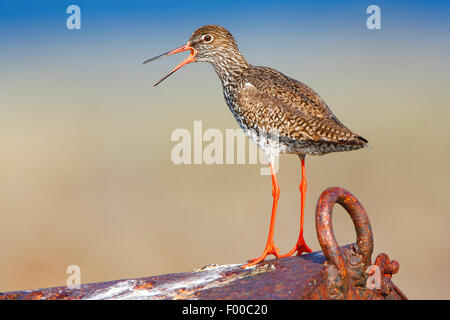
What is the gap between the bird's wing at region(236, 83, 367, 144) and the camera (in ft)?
21.6

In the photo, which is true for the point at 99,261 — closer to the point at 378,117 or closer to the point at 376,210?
the point at 376,210

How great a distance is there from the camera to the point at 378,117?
987 inches

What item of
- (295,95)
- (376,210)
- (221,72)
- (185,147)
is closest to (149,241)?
(185,147)

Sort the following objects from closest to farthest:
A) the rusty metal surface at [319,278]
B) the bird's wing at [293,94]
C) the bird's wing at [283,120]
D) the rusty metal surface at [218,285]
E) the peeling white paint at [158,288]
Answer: the rusty metal surface at [319,278] < the rusty metal surface at [218,285] < the peeling white paint at [158,288] < the bird's wing at [283,120] < the bird's wing at [293,94]

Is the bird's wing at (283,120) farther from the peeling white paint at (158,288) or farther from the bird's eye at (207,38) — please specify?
the peeling white paint at (158,288)

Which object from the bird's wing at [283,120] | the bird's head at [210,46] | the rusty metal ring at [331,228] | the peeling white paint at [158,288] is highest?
the bird's head at [210,46]

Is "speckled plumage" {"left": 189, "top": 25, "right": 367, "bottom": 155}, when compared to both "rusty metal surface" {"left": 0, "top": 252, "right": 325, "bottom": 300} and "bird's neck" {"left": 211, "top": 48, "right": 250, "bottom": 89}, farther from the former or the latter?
"rusty metal surface" {"left": 0, "top": 252, "right": 325, "bottom": 300}

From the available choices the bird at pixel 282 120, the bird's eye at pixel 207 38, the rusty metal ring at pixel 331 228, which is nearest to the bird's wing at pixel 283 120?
the bird at pixel 282 120

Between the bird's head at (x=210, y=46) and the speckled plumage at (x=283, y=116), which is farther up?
the bird's head at (x=210, y=46)

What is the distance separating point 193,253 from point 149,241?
4.17 ft

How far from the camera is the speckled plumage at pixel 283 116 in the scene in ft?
21.9

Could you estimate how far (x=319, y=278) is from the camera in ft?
12.9

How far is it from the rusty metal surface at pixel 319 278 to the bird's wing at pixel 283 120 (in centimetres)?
214

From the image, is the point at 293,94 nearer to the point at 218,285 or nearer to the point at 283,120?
the point at 283,120
